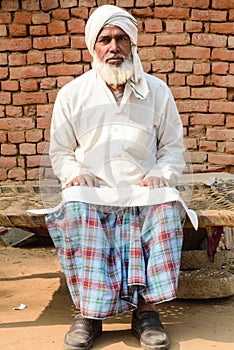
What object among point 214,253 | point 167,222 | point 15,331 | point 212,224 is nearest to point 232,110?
point 214,253

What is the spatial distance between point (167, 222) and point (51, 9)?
8.61ft

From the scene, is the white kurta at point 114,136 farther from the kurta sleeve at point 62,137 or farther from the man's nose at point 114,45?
the man's nose at point 114,45

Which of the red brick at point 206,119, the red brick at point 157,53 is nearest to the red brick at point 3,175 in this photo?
the red brick at point 157,53

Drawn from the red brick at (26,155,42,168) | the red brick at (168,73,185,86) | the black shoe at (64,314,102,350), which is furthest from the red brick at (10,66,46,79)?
the black shoe at (64,314,102,350)

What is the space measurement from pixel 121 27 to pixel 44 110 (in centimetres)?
193

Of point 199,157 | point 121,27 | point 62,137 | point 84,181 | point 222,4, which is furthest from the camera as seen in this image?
point 199,157

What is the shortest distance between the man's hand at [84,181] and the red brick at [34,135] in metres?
2.01

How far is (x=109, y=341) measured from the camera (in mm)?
3094

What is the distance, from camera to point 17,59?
16.4 feet

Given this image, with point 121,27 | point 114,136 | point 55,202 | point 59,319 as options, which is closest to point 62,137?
point 114,136

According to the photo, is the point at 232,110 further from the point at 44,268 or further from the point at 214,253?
the point at 44,268

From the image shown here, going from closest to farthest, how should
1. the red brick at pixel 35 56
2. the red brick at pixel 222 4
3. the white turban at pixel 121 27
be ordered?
1. the white turban at pixel 121 27
2. the red brick at pixel 222 4
3. the red brick at pixel 35 56

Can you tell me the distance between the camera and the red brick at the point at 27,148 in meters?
5.11

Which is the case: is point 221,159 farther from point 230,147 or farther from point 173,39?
point 173,39
